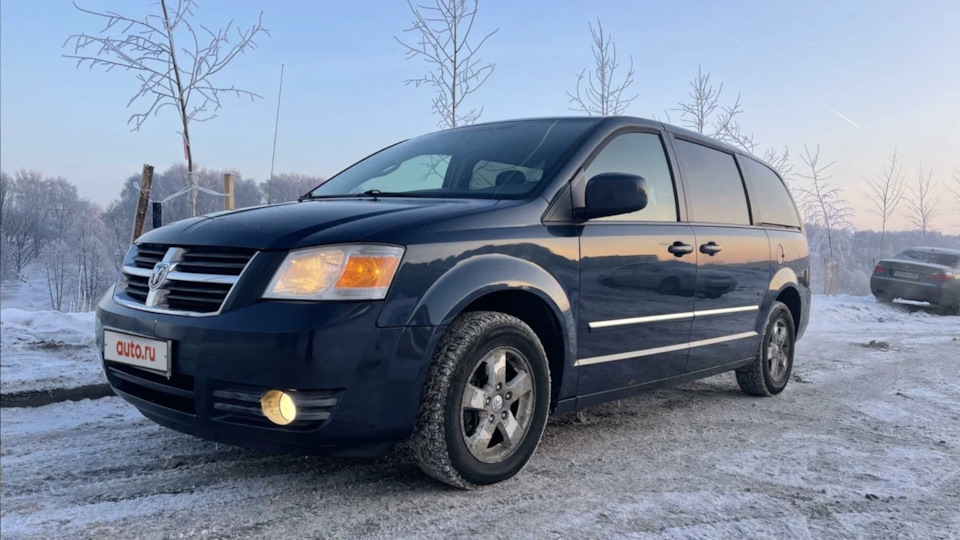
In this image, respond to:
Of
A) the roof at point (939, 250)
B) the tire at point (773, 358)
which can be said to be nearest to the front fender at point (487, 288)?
the tire at point (773, 358)

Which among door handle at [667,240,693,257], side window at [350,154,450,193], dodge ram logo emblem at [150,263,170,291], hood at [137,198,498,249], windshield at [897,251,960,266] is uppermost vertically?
side window at [350,154,450,193]

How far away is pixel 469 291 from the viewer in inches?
103

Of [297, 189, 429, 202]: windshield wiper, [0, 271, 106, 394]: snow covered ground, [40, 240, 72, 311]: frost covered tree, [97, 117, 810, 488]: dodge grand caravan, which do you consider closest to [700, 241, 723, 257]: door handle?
[97, 117, 810, 488]: dodge grand caravan

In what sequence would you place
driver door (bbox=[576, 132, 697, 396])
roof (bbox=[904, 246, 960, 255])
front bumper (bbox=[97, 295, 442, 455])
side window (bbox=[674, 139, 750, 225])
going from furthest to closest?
roof (bbox=[904, 246, 960, 255]) → side window (bbox=[674, 139, 750, 225]) → driver door (bbox=[576, 132, 697, 396]) → front bumper (bbox=[97, 295, 442, 455])

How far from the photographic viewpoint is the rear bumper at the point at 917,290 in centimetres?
1382

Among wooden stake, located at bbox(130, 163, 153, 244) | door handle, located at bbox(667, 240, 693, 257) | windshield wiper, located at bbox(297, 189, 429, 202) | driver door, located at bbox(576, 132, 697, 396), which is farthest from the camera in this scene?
wooden stake, located at bbox(130, 163, 153, 244)

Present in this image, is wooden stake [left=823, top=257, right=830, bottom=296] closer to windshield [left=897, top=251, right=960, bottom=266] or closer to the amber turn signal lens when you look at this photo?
windshield [left=897, top=251, right=960, bottom=266]

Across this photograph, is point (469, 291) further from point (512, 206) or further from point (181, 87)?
point (181, 87)

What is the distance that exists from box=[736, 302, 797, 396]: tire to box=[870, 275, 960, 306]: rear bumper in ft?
36.3

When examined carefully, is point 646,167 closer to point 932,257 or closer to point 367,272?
point 367,272

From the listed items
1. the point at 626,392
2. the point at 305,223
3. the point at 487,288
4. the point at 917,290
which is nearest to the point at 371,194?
the point at 305,223

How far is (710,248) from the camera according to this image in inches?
159

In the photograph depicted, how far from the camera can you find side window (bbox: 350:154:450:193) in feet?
11.4

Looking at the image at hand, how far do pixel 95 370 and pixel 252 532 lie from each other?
10.7 ft
